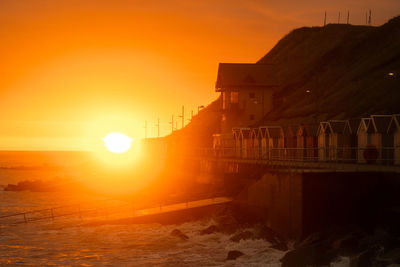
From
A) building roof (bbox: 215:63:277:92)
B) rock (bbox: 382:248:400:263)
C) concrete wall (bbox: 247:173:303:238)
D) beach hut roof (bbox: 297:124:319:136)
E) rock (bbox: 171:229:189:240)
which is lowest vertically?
rock (bbox: 171:229:189:240)

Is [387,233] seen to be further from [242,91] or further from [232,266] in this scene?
[242,91]

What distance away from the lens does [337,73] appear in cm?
11875

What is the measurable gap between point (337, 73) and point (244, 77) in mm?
33569

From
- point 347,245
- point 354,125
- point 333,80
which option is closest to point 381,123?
point 354,125

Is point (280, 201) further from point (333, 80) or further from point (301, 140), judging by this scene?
point (333, 80)

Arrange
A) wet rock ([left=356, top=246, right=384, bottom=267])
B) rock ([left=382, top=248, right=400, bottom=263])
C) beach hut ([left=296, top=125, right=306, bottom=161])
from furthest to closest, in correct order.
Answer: beach hut ([left=296, top=125, right=306, bottom=161]) → wet rock ([left=356, top=246, right=384, bottom=267]) → rock ([left=382, top=248, right=400, bottom=263])

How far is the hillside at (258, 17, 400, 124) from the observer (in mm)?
83750

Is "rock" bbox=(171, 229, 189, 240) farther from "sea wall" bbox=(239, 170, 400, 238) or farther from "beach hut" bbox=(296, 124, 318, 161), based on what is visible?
"beach hut" bbox=(296, 124, 318, 161)

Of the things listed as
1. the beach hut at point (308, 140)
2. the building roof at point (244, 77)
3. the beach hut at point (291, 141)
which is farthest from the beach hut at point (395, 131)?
the building roof at point (244, 77)

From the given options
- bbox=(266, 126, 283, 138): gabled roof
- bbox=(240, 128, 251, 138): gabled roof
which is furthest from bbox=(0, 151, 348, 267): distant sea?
bbox=(240, 128, 251, 138): gabled roof

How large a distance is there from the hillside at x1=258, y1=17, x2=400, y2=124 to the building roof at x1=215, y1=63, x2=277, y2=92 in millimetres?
6049

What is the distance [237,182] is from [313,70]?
87.0 meters

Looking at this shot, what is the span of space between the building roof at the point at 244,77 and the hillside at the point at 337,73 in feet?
19.8

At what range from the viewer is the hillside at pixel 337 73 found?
8375 centimetres
